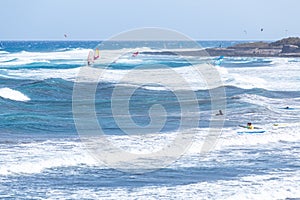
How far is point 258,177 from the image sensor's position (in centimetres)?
1314

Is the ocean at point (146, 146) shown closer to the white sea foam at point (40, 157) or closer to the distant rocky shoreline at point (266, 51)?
the white sea foam at point (40, 157)

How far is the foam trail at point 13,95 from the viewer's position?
31.2m

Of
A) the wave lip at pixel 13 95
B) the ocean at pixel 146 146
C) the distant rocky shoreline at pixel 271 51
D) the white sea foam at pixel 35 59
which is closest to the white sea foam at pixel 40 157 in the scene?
the ocean at pixel 146 146

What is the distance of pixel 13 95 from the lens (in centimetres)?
3212

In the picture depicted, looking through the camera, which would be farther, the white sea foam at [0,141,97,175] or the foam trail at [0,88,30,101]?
the foam trail at [0,88,30,101]

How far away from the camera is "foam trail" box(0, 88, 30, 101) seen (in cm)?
3122

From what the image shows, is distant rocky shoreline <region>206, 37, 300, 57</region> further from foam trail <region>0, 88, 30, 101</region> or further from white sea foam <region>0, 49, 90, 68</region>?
foam trail <region>0, 88, 30, 101</region>

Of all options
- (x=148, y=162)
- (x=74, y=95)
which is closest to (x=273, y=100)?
(x=74, y=95)

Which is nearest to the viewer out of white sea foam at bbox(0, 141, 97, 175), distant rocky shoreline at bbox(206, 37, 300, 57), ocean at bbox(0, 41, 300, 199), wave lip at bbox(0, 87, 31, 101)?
ocean at bbox(0, 41, 300, 199)

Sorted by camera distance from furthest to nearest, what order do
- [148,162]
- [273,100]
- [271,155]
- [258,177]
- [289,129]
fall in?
[273,100] < [289,129] < [271,155] < [148,162] < [258,177]

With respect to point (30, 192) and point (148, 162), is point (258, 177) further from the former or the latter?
point (30, 192)

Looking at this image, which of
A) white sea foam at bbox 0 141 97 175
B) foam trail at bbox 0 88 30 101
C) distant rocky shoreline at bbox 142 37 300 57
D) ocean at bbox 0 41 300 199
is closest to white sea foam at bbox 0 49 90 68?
distant rocky shoreline at bbox 142 37 300 57

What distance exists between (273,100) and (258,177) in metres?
18.9

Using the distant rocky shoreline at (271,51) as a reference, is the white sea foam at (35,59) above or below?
above
